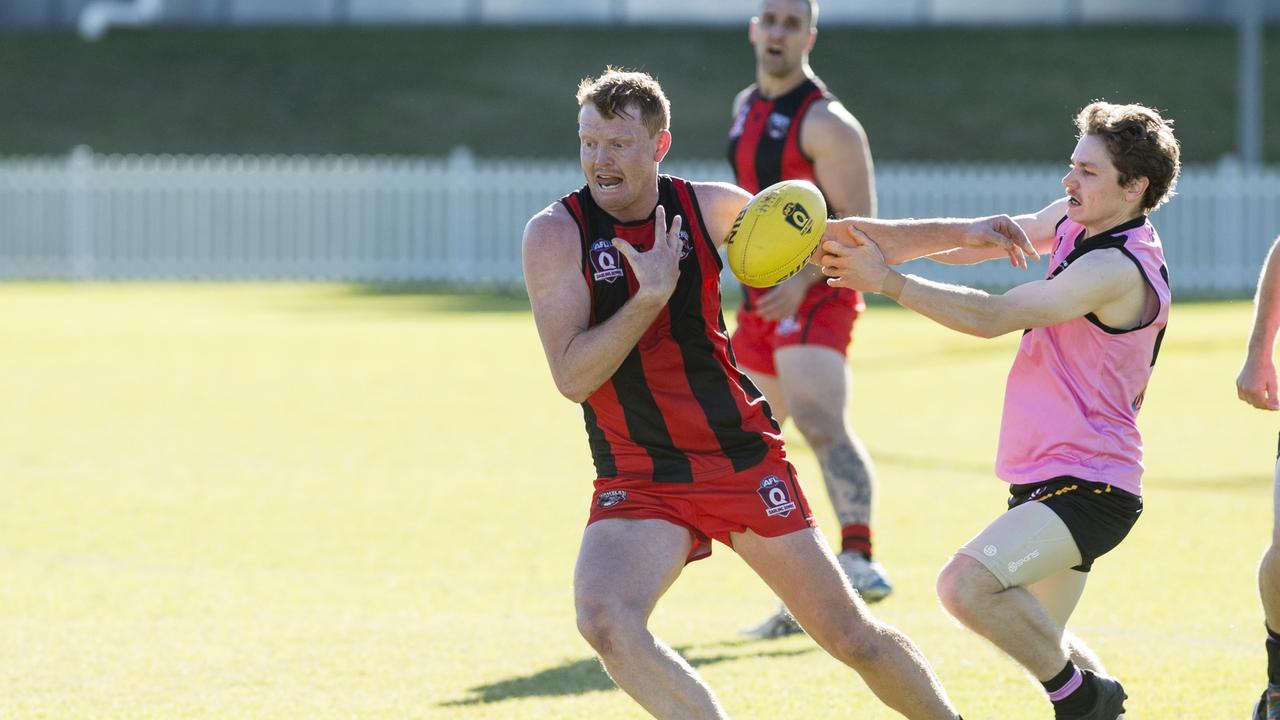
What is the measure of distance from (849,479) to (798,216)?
2795mm

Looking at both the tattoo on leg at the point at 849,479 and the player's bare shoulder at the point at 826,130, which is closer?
the tattoo on leg at the point at 849,479

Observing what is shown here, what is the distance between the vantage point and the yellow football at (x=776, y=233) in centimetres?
522

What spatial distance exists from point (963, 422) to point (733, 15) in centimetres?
2718

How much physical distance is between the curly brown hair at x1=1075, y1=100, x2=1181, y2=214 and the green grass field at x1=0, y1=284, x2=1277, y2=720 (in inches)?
73.8

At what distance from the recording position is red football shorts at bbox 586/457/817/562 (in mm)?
5039

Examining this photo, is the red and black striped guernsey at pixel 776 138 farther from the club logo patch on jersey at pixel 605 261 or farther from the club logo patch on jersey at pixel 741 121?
the club logo patch on jersey at pixel 605 261

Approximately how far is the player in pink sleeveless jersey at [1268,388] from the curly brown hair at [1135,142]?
628 millimetres

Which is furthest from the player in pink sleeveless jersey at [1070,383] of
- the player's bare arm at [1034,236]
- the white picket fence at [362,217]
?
the white picket fence at [362,217]

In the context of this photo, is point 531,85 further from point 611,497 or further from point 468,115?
point 611,497

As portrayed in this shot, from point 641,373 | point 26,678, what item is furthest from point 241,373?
point 641,373

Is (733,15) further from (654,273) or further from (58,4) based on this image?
(654,273)

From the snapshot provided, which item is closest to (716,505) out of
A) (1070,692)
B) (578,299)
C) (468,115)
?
(578,299)

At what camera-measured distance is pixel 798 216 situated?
5238 mm

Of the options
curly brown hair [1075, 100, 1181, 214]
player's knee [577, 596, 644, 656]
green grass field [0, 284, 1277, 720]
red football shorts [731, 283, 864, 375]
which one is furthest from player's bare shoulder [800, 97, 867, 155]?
player's knee [577, 596, 644, 656]
